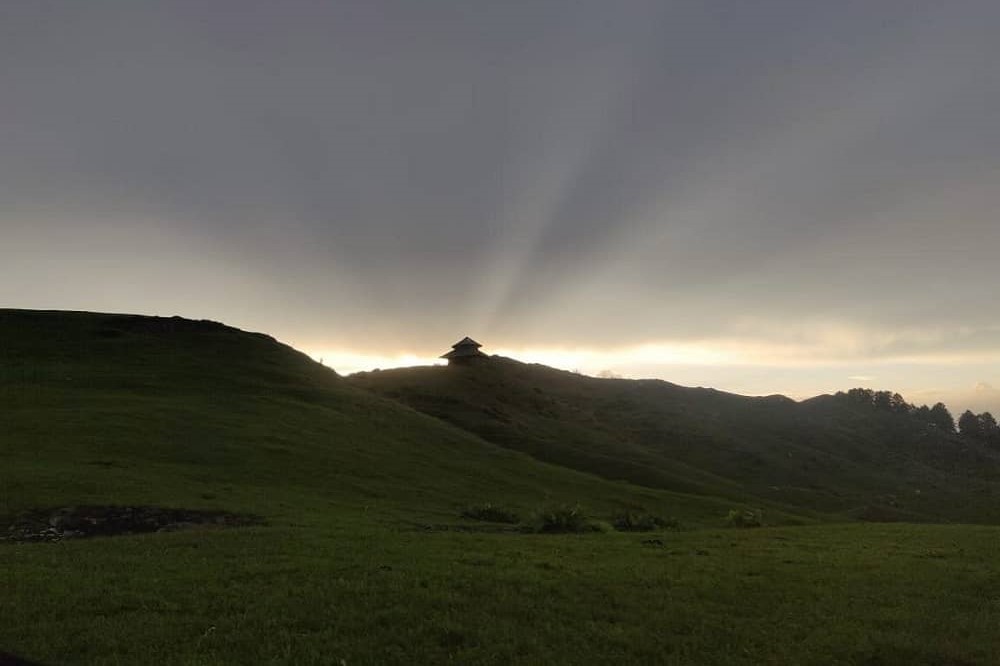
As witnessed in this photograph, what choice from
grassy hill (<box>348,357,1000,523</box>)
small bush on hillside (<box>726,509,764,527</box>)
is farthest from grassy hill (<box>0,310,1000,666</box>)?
grassy hill (<box>348,357,1000,523</box>)

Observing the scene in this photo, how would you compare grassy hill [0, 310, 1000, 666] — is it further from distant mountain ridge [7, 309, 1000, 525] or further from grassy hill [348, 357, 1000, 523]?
grassy hill [348, 357, 1000, 523]

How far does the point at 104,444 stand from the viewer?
135 feet

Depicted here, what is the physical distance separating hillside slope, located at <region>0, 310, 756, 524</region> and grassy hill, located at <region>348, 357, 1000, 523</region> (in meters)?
22.3

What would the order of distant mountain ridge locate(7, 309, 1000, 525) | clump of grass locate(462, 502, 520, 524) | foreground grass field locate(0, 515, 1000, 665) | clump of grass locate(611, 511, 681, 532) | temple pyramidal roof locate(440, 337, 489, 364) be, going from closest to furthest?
foreground grass field locate(0, 515, 1000, 665), distant mountain ridge locate(7, 309, 1000, 525), clump of grass locate(462, 502, 520, 524), clump of grass locate(611, 511, 681, 532), temple pyramidal roof locate(440, 337, 489, 364)

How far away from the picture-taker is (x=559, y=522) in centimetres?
3378

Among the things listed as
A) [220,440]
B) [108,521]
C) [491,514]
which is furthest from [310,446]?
[108,521]

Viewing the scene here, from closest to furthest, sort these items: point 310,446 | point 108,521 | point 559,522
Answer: point 108,521 < point 559,522 < point 310,446

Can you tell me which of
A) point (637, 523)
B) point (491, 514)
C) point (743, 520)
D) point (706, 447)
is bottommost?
point (491, 514)

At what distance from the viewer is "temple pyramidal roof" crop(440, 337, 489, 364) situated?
145500 millimetres

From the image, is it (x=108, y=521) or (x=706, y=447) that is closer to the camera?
(x=108, y=521)

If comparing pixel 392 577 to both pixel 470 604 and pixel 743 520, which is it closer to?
pixel 470 604

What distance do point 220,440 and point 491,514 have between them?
2239cm

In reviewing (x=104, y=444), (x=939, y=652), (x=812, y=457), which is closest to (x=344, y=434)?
(x=104, y=444)

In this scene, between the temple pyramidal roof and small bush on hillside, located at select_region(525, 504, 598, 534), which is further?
the temple pyramidal roof
